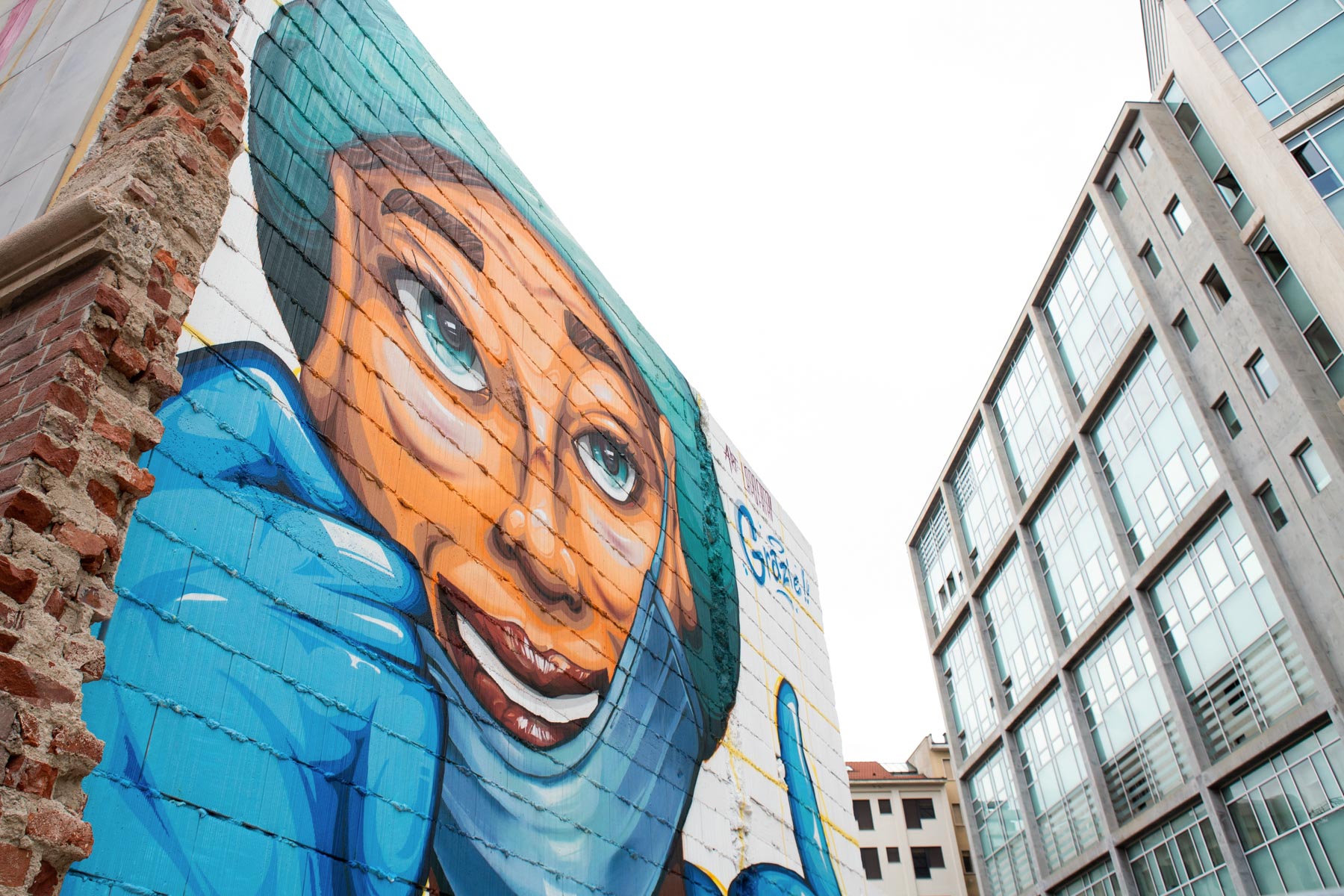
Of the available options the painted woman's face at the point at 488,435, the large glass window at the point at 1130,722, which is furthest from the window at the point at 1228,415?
the painted woman's face at the point at 488,435

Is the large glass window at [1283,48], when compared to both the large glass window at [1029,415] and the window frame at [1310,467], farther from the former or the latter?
the large glass window at [1029,415]

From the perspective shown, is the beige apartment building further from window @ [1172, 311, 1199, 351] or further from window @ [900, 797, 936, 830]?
window @ [1172, 311, 1199, 351]

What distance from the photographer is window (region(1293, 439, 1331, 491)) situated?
19.7 meters

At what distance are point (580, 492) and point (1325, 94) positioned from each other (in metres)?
20.7

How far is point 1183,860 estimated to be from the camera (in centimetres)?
2350

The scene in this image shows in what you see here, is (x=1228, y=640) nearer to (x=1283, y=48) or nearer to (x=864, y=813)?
(x=1283, y=48)

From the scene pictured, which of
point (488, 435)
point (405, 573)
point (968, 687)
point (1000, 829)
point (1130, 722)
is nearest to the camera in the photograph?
point (405, 573)

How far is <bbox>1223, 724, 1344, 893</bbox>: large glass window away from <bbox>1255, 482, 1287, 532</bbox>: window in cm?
447

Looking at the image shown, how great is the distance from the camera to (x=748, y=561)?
1467 cm

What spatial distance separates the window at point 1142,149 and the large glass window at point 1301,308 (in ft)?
16.3

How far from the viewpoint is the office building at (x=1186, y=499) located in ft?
65.6

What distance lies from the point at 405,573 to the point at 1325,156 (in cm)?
2239

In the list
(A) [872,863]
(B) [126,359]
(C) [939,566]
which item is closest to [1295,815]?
(C) [939,566]

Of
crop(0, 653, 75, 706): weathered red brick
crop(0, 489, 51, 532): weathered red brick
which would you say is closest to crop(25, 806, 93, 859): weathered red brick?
crop(0, 653, 75, 706): weathered red brick
